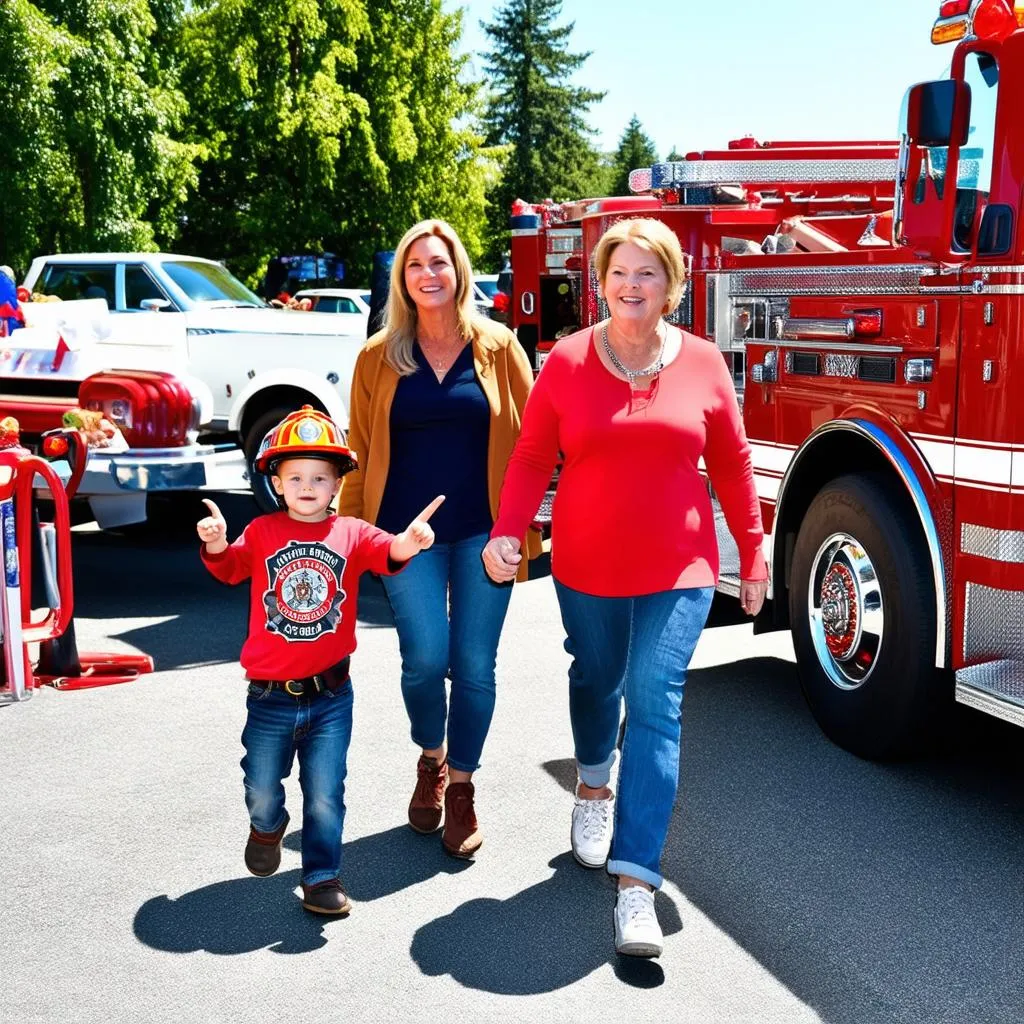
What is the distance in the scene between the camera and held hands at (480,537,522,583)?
3902mm

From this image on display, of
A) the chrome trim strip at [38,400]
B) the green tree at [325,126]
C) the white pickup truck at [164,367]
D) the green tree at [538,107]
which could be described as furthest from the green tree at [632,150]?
the chrome trim strip at [38,400]

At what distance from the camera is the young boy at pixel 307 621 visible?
3.90 meters

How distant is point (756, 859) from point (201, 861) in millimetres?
1718

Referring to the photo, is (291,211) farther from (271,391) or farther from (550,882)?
(550,882)

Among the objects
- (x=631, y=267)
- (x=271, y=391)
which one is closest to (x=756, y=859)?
(x=631, y=267)

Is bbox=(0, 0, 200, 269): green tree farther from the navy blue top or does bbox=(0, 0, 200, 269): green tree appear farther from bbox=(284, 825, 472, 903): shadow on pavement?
bbox=(284, 825, 472, 903): shadow on pavement

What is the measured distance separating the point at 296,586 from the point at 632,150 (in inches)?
3464

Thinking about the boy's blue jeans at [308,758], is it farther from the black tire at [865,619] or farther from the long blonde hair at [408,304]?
the black tire at [865,619]

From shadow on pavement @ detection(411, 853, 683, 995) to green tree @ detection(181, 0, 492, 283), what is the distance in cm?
2460

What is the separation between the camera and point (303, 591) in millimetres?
3928

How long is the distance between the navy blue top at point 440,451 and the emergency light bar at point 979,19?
201 cm

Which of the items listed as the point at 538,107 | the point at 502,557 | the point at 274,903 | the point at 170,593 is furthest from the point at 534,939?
the point at 538,107

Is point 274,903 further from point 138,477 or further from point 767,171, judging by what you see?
point 767,171

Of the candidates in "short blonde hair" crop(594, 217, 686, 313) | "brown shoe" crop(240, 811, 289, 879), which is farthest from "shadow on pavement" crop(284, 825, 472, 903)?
"short blonde hair" crop(594, 217, 686, 313)
